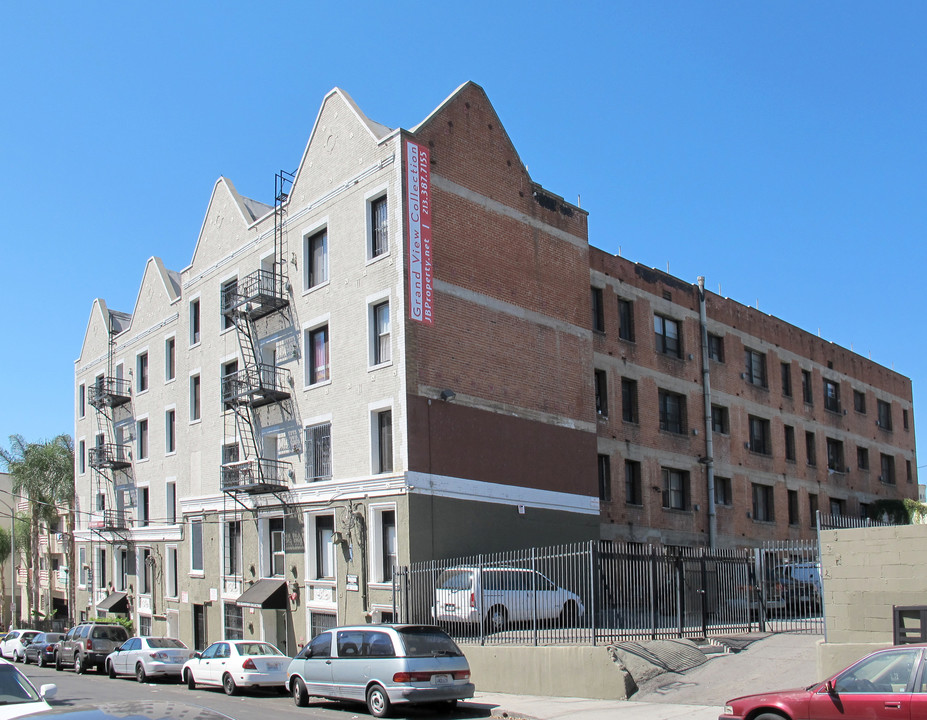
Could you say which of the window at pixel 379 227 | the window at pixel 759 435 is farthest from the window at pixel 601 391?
the window at pixel 379 227

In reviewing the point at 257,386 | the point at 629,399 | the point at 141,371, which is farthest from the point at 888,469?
the point at 141,371

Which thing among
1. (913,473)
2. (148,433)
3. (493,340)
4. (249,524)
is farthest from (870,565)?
(913,473)

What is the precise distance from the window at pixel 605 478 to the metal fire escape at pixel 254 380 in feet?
34.9

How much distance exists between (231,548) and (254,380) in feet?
20.1

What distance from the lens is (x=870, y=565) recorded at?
51.5 feet

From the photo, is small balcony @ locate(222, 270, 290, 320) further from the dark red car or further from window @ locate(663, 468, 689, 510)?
the dark red car

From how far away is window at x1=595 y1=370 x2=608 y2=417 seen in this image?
110 ft

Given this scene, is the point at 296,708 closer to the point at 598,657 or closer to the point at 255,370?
the point at 598,657

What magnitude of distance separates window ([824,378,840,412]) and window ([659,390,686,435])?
11603mm

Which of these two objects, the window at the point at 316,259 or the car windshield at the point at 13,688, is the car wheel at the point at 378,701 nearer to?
the car windshield at the point at 13,688

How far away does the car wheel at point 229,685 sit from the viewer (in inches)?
894

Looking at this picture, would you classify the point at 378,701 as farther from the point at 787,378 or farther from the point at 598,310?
the point at 787,378

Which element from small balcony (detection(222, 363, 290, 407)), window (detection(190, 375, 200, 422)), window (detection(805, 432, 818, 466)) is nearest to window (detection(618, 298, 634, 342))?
small balcony (detection(222, 363, 290, 407))

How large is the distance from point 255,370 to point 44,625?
A: 93.9 feet
